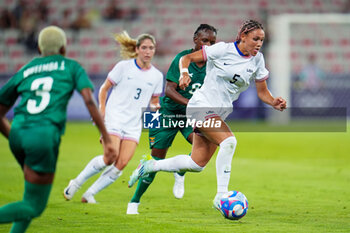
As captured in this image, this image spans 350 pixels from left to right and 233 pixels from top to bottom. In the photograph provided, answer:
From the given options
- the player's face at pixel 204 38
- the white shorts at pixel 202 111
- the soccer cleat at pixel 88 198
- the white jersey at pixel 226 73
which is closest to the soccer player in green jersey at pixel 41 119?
the white shorts at pixel 202 111

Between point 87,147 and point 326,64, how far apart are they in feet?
53.6

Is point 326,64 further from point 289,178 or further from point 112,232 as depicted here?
point 112,232

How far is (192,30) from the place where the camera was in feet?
99.2

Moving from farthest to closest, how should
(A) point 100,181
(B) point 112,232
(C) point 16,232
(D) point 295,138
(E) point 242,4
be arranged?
(E) point 242,4
(D) point 295,138
(A) point 100,181
(B) point 112,232
(C) point 16,232

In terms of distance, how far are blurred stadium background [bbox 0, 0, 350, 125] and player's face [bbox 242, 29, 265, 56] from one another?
18.5 m

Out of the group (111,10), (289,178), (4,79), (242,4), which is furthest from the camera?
(242,4)

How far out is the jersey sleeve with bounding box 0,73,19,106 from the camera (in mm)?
5648

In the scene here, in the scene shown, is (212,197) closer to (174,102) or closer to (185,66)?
Answer: (174,102)

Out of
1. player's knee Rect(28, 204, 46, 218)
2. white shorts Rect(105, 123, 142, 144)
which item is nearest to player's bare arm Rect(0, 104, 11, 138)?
player's knee Rect(28, 204, 46, 218)

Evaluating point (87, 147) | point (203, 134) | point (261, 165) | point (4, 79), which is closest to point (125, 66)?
point (203, 134)

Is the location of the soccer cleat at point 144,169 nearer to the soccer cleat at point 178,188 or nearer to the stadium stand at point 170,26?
the soccer cleat at point 178,188

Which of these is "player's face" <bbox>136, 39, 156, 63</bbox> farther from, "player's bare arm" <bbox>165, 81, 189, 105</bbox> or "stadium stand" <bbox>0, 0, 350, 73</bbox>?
"stadium stand" <bbox>0, 0, 350, 73</bbox>

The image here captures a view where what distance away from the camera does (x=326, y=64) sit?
30.6 metres

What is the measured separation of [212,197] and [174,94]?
2.25m
